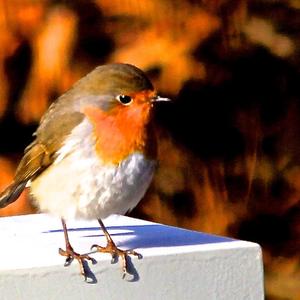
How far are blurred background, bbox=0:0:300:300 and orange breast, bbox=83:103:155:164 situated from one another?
1.21 metres

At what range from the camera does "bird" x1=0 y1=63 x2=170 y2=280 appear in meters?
3.90

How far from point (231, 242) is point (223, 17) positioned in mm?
1690

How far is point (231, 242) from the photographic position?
382 cm

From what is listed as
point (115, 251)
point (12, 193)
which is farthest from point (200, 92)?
point (115, 251)

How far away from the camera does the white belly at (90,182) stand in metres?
3.89

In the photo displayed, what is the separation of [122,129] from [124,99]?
0.06 m

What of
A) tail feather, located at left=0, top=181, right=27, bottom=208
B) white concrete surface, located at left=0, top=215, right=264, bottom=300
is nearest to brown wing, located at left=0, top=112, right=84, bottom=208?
tail feather, located at left=0, top=181, right=27, bottom=208

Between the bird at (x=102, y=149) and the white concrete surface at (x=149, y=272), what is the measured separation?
10 centimetres

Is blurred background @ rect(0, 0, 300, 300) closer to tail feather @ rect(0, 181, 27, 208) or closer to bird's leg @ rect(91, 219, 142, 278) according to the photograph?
tail feather @ rect(0, 181, 27, 208)

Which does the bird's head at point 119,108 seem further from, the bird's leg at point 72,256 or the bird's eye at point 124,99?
the bird's leg at point 72,256

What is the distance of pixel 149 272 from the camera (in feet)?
12.1

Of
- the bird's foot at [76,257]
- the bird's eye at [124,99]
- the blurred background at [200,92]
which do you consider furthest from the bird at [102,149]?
the blurred background at [200,92]

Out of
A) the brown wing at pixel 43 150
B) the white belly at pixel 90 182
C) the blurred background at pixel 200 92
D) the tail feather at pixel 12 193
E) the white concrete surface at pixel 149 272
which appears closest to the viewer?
the white concrete surface at pixel 149 272

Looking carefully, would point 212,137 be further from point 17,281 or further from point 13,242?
point 17,281
